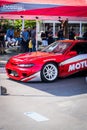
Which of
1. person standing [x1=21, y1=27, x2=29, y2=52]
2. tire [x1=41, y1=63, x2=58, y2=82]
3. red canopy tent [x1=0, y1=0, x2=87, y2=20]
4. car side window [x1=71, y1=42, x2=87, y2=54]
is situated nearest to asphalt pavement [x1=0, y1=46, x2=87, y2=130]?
tire [x1=41, y1=63, x2=58, y2=82]

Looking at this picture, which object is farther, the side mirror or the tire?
the side mirror

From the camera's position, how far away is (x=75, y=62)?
11594 millimetres

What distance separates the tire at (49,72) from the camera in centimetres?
1103

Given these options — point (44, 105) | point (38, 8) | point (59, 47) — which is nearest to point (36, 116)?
point (44, 105)

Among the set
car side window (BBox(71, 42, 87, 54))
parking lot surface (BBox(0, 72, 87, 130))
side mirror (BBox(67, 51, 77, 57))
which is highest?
car side window (BBox(71, 42, 87, 54))

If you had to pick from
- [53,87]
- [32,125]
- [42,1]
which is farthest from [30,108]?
[42,1]

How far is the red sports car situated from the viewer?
10.9m

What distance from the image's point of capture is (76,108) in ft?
26.0

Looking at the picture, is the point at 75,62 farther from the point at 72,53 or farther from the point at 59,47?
the point at 59,47

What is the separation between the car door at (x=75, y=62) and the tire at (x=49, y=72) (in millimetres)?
226

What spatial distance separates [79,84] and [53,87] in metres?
1.00

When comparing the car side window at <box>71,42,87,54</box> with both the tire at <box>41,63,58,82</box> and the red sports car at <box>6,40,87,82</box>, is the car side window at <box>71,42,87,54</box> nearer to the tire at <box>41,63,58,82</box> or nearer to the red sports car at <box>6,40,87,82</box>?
the red sports car at <box>6,40,87,82</box>

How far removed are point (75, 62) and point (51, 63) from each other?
2.98 feet

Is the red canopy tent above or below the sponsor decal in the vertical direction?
above
